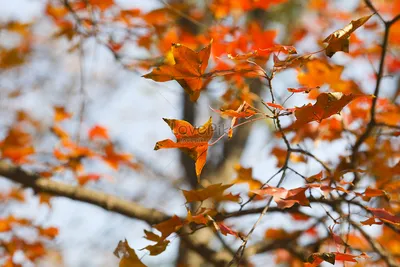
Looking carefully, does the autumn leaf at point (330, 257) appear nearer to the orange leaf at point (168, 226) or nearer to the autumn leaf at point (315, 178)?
the autumn leaf at point (315, 178)

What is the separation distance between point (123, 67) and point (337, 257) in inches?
42.1

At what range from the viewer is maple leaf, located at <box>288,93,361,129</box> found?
78cm

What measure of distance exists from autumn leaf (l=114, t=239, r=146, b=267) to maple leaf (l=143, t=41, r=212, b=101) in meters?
0.34

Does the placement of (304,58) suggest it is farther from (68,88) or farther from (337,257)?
(68,88)

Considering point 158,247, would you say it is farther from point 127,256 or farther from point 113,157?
point 113,157

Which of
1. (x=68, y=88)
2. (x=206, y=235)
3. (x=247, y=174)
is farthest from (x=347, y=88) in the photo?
(x=68, y=88)

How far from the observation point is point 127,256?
37.4 inches

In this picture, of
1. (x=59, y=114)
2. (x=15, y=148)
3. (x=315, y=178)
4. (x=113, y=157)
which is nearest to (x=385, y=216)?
(x=315, y=178)

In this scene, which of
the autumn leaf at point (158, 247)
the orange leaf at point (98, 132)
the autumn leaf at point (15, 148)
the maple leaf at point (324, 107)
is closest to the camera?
the maple leaf at point (324, 107)

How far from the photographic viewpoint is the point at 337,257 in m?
0.84

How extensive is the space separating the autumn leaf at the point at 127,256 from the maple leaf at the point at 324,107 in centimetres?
42

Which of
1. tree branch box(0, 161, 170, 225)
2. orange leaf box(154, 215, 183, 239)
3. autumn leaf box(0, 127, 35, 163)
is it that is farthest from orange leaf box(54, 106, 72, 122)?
orange leaf box(154, 215, 183, 239)

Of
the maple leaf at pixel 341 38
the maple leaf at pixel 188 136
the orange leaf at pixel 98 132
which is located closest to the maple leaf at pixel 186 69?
the maple leaf at pixel 188 136

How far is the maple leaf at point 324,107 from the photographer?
0.78m
